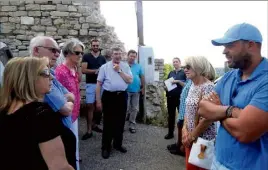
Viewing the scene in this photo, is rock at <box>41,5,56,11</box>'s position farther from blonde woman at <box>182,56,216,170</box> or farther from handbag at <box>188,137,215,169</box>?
handbag at <box>188,137,215,169</box>

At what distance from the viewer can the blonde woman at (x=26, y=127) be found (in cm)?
157

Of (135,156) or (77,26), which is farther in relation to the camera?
(77,26)

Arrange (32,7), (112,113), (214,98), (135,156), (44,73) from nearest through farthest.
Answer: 1. (44,73)
2. (214,98)
3. (112,113)
4. (135,156)
5. (32,7)

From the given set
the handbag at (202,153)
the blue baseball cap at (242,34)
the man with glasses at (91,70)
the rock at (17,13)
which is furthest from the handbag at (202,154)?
the rock at (17,13)

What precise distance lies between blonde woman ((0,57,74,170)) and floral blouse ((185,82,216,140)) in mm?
1587

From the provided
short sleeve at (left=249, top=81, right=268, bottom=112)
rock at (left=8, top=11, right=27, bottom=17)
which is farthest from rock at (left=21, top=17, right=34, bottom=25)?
Result: short sleeve at (left=249, top=81, right=268, bottom=112)

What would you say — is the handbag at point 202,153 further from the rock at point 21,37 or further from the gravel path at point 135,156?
the rock at point 21,37

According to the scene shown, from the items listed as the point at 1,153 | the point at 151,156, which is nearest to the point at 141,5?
the point at 151,156

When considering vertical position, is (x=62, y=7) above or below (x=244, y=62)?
above

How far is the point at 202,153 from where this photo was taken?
2.58m

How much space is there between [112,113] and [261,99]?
10.7 feet

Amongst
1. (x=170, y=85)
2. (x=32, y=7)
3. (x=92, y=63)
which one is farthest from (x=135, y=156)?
A: (x=32, y=7)

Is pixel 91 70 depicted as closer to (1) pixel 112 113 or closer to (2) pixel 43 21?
(1) pixel 112 113

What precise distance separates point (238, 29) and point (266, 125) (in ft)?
2.16
